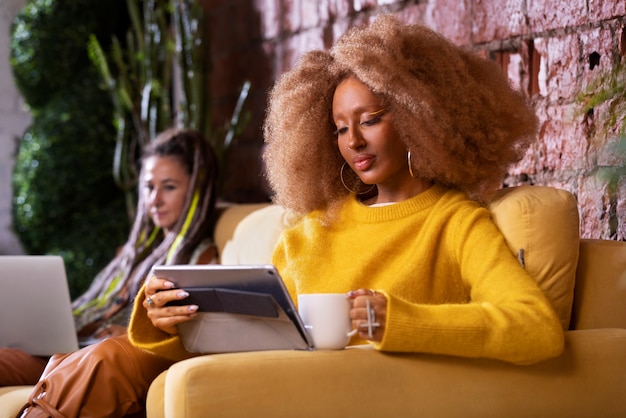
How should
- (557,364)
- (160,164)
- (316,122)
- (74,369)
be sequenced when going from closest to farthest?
(557,364) → (74,369) → (316,122) → (160,164)

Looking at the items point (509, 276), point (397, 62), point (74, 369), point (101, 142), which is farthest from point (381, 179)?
point (101, 142)

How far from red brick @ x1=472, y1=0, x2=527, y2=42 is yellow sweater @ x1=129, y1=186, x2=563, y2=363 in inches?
26.4

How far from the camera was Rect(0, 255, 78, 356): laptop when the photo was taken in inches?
93.6

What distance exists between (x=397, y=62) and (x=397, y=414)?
72cm

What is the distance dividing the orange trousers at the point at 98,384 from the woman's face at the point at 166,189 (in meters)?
1.31

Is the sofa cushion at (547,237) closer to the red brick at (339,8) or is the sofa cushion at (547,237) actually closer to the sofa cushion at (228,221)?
the sofa cushion at (228,221)

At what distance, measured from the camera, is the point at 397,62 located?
188 centimetres

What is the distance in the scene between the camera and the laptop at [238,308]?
5.15 ft

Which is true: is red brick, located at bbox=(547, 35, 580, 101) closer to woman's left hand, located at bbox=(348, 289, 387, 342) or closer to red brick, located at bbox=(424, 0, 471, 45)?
red brick, located at bbox=(424, 0, 471, 45)

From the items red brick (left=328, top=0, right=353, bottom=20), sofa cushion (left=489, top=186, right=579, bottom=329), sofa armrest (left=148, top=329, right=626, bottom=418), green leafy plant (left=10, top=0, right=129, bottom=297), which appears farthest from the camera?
green leafy plant (left=10, top=0, right=129, bottom=297)

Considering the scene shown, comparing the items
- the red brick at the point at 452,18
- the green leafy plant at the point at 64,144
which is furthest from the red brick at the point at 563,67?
the green leafy plant at the point at 64,144

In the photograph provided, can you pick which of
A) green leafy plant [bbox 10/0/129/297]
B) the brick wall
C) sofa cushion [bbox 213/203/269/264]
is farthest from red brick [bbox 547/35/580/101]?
green leafy plant [bbox 10/0/129/297]

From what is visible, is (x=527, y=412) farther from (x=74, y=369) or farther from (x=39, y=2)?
(x=39, y=2)

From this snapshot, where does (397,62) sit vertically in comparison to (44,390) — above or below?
above
